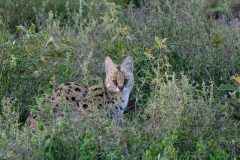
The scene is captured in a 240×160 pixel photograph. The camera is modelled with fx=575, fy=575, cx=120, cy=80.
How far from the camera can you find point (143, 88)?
254 inches

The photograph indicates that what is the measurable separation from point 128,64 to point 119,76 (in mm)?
171

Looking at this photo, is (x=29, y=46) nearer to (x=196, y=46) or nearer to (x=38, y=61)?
(x=38, y=61)

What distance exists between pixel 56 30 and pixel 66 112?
3.72m

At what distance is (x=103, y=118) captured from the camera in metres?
4.72

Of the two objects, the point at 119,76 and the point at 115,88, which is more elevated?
the point at 119,76

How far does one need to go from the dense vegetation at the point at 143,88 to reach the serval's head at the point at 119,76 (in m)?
0.12

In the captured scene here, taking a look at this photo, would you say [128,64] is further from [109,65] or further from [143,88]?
[143,88]

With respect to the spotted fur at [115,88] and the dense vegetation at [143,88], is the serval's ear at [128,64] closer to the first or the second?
the spotted fur at [115,88]

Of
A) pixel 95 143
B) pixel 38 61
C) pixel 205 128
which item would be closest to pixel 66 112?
pixel 95 143

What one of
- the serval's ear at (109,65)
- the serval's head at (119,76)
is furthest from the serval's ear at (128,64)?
the serval's ear at (109,65)

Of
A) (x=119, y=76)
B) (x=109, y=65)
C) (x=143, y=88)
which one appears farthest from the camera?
(x=143, y=88)

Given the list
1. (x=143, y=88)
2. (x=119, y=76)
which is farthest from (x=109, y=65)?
(x=143, y=88)

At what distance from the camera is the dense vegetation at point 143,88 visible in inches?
170

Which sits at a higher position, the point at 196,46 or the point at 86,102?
the point at 196,46
